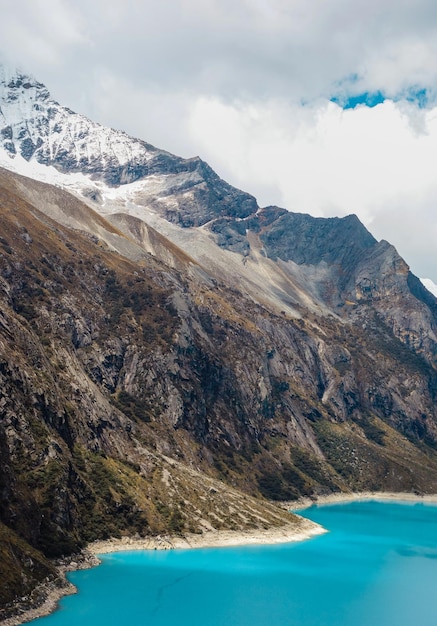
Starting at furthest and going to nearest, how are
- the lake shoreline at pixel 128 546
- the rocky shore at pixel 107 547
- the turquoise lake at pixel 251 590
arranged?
the turquoise lake at pixel 251 590 < the lake shoreline at pixel 128 546 < the rocky shore at pixel 107 547

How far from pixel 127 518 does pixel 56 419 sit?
30.7 m

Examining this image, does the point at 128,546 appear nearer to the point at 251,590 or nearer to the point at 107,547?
the point at 107,547

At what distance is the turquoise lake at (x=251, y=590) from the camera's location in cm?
10888

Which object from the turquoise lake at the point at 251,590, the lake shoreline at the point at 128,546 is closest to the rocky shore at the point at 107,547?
the lake shoreline at the point at 128,546

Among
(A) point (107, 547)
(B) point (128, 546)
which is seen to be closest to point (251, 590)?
(A) point (107, 547)

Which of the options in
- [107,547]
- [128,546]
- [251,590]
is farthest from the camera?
[128,546]

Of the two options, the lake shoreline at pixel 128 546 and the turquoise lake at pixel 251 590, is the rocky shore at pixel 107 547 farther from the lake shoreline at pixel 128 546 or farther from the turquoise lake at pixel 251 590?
the turquoise lake at pixel 251 590

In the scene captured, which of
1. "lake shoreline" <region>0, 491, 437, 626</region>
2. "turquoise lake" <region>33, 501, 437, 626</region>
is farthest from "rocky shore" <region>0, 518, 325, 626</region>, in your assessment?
"turquoise lake" <region>33, 501, 437, 626</region>

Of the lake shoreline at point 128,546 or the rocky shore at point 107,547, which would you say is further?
the lake shoreline at point 128,546

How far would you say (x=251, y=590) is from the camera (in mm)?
128500

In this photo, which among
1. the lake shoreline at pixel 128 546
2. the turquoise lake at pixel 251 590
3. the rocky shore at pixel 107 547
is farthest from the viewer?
the turquoise lake at pixel 251 590

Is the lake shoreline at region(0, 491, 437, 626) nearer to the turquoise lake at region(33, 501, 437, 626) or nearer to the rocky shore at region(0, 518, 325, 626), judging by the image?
the rocky shore at region(0, 518, 325, 626)

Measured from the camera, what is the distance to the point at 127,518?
162 m

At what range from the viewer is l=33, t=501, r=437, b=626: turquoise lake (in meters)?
109
